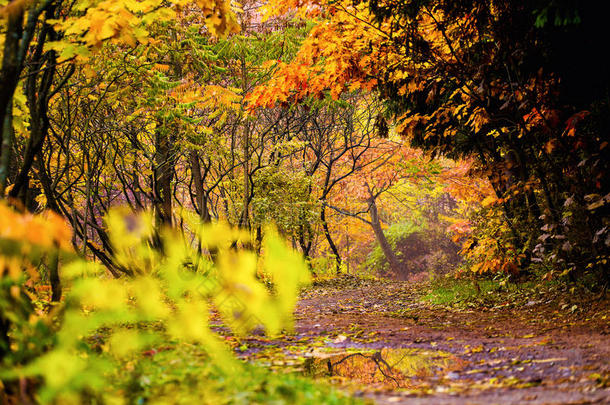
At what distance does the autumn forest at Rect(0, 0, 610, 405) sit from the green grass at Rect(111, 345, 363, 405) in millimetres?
11

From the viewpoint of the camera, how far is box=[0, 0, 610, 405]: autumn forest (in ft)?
6.33

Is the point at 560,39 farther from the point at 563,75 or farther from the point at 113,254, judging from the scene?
the point at 113,254

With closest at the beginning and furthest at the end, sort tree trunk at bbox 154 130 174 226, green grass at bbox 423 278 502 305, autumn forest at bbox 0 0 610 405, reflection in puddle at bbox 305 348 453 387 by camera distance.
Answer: autumn forest at bbox 0 0 610 405 < reflection in puddle at bbox 305 348 453 387 < green grass at bbox 423 278 502 305 < tree trunk at bbox 154 130 174 226

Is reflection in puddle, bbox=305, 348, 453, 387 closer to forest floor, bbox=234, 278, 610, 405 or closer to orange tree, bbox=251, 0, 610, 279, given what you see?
forest floor, bbox=234, 278, 610, 405

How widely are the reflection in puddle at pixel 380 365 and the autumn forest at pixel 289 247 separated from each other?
0.02 meters

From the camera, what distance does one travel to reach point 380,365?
300 cm

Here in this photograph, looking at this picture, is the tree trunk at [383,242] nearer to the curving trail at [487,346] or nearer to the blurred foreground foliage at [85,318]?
the curving trail at [487,346]

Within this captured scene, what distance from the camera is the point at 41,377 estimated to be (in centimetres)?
171

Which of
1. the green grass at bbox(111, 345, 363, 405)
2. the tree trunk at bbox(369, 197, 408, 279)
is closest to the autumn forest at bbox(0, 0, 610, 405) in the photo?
the green grass at bbox(111, 345, 363, 405)

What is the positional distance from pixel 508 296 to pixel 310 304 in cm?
314

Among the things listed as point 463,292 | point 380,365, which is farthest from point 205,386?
point 463,292

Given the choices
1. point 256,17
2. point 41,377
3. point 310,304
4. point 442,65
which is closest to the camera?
point 41,377

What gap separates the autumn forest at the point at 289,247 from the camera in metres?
1.93

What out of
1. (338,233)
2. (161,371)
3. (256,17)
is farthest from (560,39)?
(338,233)
